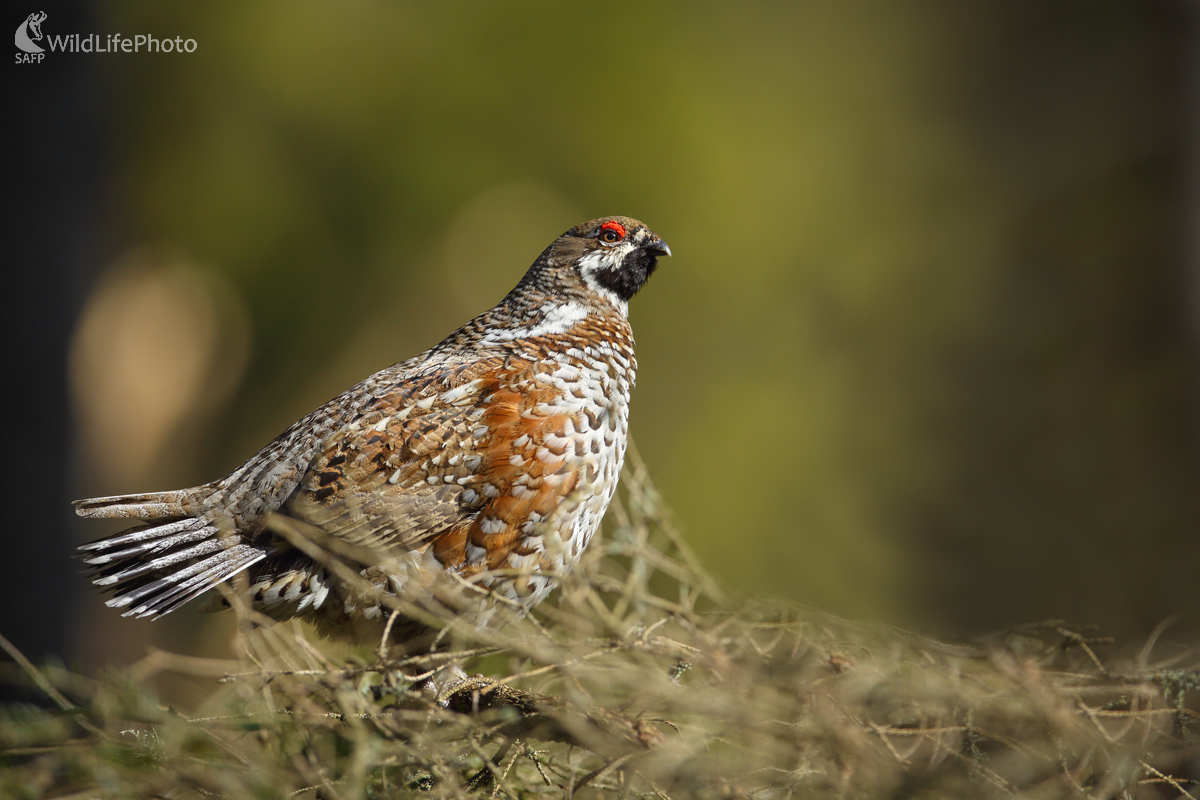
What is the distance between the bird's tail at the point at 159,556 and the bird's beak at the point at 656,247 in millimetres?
1707

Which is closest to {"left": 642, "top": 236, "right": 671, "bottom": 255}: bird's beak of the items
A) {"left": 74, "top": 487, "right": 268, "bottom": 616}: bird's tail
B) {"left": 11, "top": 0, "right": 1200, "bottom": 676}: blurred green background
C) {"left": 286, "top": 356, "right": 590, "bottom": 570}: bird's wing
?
{"left": 286, "top": 356, "right": 590, "bottom": 570}: bird's wing

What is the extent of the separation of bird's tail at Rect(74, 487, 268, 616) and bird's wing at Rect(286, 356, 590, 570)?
0.79 feet

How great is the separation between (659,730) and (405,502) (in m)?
1.16

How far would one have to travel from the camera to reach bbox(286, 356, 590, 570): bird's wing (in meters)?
2.39

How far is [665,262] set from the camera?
6.10m

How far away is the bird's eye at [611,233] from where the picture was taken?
10.1 feet

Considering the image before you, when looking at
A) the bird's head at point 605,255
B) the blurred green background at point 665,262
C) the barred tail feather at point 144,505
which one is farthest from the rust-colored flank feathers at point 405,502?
the blurred green background at point 665,262

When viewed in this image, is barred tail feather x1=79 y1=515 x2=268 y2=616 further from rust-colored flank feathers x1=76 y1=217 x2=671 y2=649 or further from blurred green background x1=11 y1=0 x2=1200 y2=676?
blurred green background x1=11 y1=0 x2=1200 y2=676

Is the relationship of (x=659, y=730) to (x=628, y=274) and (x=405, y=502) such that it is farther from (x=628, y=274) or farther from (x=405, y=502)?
(x=628, y=274)

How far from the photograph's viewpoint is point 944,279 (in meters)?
6.87

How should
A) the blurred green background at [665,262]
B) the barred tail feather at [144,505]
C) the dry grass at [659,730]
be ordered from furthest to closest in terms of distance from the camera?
1. the blurred green background at [665,262]
2. the barred tail feather at [144,505]
3. the dry grass at [659,730]

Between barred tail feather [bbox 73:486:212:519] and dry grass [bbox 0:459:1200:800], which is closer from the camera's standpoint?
dry grass [bbox 0:459:1200:800]

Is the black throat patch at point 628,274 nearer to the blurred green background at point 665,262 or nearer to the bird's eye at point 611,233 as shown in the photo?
the bird's eye at point 611,233

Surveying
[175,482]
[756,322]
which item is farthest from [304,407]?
[756,322]
